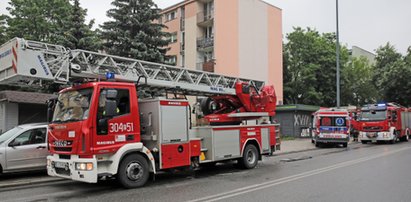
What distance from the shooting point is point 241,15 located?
35.2 m

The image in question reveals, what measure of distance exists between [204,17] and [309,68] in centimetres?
1526

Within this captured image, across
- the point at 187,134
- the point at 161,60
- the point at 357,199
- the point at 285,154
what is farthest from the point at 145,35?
the point at 357,199

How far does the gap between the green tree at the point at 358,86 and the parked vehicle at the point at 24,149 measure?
143ft

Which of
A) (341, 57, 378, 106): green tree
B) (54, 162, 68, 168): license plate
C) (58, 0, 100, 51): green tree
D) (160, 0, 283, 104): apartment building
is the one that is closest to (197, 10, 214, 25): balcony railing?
(160, 0, 283, 104): apartment building

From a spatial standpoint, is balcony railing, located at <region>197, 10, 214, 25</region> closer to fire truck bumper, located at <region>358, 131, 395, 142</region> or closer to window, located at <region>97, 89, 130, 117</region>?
fire truck bumper, located at <region>358, 131, 395, 142</region>

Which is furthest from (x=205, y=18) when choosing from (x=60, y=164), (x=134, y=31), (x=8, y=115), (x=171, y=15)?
(x=60, y=164)

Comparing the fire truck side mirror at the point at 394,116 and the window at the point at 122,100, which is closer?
the window at the point at 122,100

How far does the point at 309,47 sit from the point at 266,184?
3799cm

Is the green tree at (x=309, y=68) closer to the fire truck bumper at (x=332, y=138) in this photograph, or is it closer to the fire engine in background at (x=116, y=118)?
the fire truck bumper at (x=332, y=138)

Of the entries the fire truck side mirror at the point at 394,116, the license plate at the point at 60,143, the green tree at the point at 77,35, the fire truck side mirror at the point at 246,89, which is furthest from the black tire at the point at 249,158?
the fire truck side mirror at the point at 394,116

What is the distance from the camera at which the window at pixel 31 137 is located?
10.7 meters

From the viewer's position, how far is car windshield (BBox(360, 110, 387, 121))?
26047 millimetres

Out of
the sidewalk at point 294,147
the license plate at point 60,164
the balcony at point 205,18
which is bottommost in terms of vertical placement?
the sidewalk at point 294,147

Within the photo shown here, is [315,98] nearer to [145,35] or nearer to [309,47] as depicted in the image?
[309,47]
